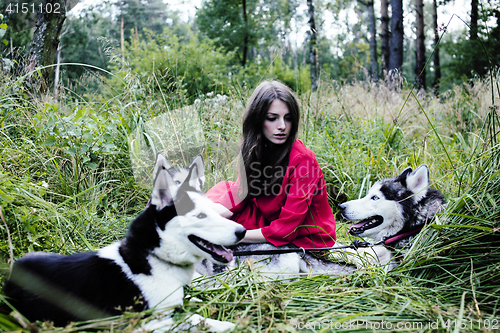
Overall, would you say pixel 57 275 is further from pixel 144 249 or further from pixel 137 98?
pixel 137 98

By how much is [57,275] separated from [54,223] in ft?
3.48

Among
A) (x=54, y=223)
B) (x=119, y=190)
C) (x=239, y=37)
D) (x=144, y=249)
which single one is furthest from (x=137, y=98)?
(x=239, y=37)

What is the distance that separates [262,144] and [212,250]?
1408mm

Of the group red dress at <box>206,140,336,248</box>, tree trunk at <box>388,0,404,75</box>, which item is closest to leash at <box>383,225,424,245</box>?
red dress at <box>206,140,336,248</box>

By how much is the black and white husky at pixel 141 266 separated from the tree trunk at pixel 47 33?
13.2 ft

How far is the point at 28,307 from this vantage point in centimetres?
141

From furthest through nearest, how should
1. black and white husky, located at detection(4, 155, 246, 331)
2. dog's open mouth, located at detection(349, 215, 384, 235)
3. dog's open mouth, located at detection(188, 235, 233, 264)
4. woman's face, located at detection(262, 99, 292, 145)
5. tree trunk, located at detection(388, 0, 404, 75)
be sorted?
1. tree trunk, located at detection(388, 0, 404, 75)
2. dog's open mouth, located at detection(349, 215, 384, 235)
3. woman's face, located at detection(262, 99, 292, 145)
4. dog's open mouth, located at detection(188, 235, 233, 264)
5. black and white husky, located at detection(4, 155, 246, 331)

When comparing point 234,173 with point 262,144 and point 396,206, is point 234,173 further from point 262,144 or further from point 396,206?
point 396,206


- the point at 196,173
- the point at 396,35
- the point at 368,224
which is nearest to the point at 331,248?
the point at 368,224

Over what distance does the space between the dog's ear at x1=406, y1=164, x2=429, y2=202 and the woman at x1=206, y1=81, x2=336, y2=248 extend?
2.41 ft

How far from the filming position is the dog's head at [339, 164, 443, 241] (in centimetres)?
247

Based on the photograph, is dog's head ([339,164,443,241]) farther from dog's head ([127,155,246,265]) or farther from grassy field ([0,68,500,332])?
dog's head ([127,155,246,265])

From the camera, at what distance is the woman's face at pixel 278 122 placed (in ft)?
8.46

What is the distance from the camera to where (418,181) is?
8.33 ft
